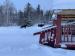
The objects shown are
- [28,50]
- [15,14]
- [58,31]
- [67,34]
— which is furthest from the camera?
[15,14]

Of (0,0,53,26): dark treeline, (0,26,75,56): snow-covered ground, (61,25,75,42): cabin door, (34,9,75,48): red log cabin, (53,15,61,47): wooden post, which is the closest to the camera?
(0,26,75,56): snow-covered ground

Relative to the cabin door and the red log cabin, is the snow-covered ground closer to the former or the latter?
the red log cabin

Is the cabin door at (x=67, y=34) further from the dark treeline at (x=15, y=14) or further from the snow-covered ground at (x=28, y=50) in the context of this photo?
the dark treeline at (x=15, y=14)

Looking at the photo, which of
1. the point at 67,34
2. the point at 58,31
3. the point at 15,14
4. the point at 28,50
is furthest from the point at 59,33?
the point at 15,14

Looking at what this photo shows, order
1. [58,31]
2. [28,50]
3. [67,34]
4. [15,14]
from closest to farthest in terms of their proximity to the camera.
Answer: [28,50] < [58,31] < [67,34] < [15,14]

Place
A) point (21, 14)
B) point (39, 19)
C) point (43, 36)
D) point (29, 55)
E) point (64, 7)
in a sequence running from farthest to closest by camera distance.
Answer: point (39, 19), point (21, 14), point (43, 36), point (64, 7), point (29, 55)

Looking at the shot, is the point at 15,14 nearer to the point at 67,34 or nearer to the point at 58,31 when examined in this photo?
the point at 67,34

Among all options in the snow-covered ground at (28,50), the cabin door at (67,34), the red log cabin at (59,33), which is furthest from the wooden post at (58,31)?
the cabin door at (67,34)

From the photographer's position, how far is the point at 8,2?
125m

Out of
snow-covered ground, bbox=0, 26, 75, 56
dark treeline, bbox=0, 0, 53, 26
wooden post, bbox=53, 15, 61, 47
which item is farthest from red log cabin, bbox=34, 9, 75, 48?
dark treeline, bbox=0, 0, 53, 26

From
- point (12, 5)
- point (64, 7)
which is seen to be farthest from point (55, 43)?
point (12, 5)

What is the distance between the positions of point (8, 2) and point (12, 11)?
4.34m

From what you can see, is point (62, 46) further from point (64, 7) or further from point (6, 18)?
point (6, 18)

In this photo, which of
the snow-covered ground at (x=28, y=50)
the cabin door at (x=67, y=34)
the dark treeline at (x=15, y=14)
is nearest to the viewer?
the snow-covered ground at (x=28, y=50)
